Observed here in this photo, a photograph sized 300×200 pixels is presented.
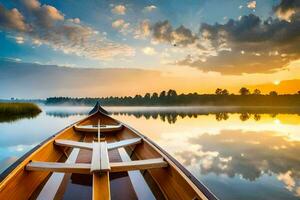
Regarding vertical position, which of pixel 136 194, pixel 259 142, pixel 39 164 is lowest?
pixel 259 142

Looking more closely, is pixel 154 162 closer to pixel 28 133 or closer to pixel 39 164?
pixel 39 164

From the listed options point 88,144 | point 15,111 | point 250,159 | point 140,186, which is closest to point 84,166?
point 140,186

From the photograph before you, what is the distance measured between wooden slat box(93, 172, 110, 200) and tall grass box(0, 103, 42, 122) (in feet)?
67.0

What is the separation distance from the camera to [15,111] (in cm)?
2462

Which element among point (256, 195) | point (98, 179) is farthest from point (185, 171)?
point (256, 195)

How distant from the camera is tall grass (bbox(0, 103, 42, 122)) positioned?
22578mm

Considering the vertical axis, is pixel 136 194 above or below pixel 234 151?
above

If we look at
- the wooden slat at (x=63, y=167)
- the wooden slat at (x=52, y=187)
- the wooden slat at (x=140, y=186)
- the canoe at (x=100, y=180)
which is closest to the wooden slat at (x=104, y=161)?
the canoe at (x=100, y=180)

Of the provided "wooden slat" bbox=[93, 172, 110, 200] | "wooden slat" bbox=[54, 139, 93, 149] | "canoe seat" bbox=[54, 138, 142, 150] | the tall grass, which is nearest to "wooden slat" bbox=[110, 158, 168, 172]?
"wooden slat" bbox=[93, 172, 110, 200]

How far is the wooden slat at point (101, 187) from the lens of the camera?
8.01 feet

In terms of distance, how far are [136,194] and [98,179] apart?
742 mm

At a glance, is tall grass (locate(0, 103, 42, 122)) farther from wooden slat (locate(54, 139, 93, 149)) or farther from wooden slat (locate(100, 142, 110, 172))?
wooden slat (locate(100, 142, 110, 172))

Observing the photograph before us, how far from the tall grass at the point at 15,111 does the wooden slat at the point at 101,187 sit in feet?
67.0

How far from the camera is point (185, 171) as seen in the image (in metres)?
3.13
